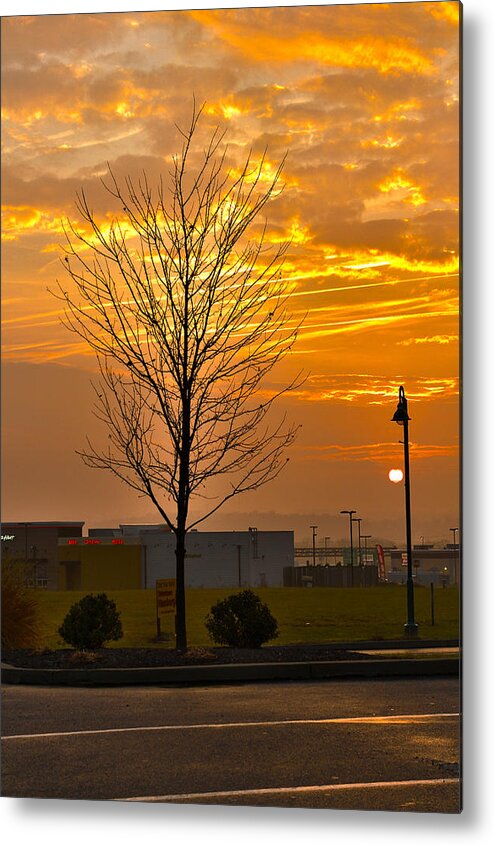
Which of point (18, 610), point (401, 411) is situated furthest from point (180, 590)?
point (401, 411)

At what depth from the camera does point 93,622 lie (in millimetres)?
8156

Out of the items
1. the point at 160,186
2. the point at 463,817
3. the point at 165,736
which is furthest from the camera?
the point at 160,186

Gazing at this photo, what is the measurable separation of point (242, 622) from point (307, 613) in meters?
0.47

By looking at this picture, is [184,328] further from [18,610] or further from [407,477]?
[18,610]

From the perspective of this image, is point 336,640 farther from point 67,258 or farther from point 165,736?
point 67,258

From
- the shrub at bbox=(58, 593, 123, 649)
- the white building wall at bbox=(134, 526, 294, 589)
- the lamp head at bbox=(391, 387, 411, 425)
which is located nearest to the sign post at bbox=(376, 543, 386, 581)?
the white building wall at bbox=(134, 526, 294, 589)

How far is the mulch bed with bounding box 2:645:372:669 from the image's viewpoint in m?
8.48

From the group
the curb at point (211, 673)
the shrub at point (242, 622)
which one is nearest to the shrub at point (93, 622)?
the curb at point (211, 673)

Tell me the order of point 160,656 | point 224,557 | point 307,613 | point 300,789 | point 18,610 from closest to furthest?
point 300,789 → point 224,557 → point 307,613 → point 18,610 → point 160,656

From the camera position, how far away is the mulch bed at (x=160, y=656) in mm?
8477

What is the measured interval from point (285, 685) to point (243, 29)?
12.2ft

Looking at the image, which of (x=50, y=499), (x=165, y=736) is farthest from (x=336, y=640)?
(x=50, y=499)

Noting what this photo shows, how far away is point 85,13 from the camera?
8.12 meters

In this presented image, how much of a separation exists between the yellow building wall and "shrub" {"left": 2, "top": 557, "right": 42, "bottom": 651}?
8.8 inches
